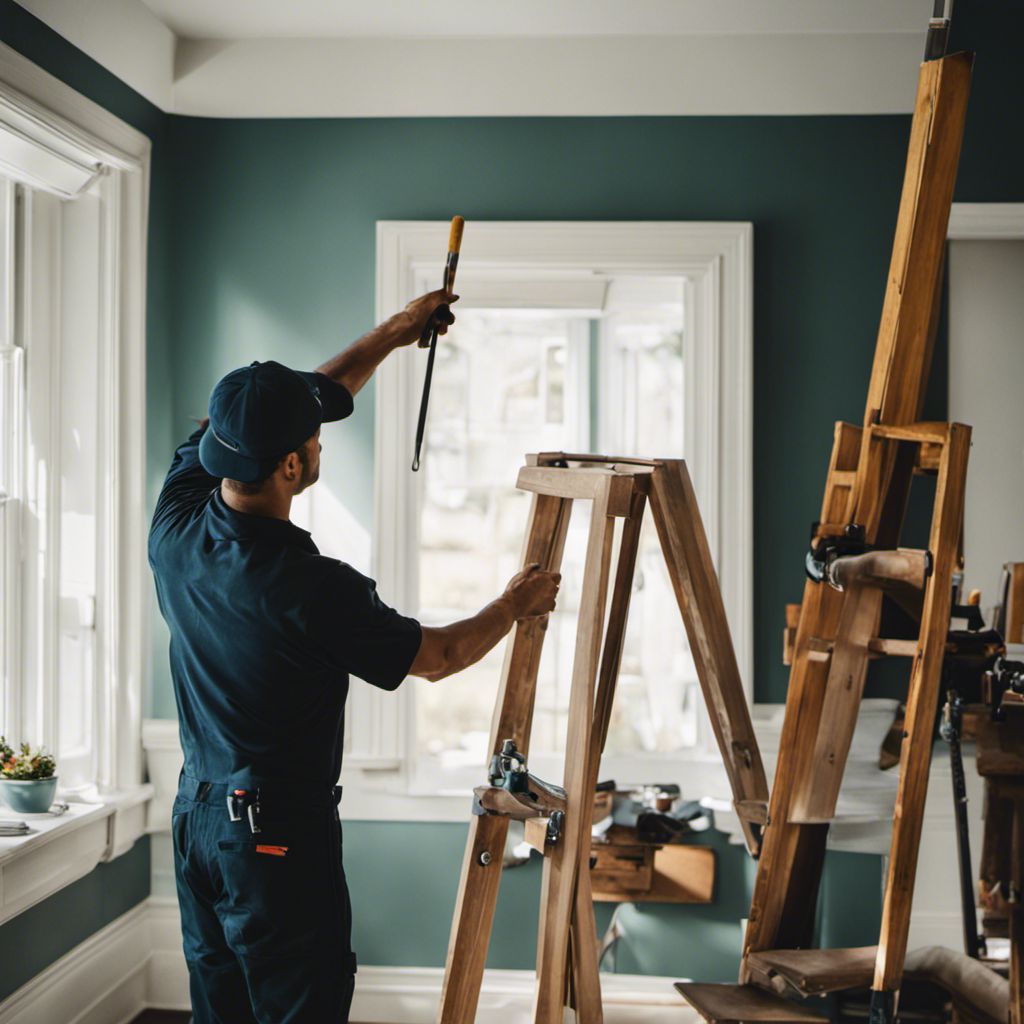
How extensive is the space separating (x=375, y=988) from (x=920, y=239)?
258 centimetres

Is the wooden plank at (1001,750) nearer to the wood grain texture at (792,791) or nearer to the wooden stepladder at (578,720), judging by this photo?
the wood grain texture at (792,791)

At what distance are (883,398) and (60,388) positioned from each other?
2192 mm

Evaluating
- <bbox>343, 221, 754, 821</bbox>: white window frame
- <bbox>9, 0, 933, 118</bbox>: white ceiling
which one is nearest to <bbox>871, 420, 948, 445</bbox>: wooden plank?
<bbox>343, 221, 754, 821</bbox>: white window frame

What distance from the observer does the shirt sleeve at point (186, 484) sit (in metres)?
1.94

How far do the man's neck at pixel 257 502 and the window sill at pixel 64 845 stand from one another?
117 centimetres

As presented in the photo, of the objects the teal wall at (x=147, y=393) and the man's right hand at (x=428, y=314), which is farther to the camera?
the teal wall at (x=147, y=393)

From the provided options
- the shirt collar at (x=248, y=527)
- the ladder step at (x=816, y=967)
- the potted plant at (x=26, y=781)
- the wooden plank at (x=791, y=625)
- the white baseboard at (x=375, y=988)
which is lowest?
the white baseboard at (x=375, y=988)

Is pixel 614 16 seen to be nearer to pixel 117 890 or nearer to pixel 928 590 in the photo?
pixel 928 590

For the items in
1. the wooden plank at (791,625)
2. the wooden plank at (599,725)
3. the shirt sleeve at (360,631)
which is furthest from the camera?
the wooden plank at (791,625)

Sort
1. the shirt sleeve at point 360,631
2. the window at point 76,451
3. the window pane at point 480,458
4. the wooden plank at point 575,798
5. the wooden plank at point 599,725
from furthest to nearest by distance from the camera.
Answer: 1. the window pane at point 480,458
2. the window at point 76,451
3. the wooden plank at point 599,725
4. the wooden plank at point 575,798
5. the shirt sleeve at point 360,631

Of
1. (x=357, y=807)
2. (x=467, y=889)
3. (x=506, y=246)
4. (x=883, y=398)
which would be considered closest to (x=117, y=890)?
(x=357, y=807)

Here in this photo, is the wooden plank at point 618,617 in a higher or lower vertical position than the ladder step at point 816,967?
higher

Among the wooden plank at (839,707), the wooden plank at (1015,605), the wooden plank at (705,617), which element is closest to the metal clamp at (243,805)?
the wooden plank at (705,617)

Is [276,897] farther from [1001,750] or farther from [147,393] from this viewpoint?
[147,393]
